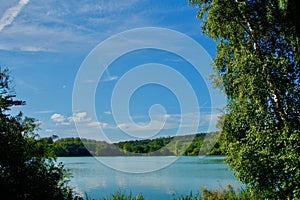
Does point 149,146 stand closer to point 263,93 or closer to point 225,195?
point 225,195

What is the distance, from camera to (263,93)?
905 centimetres

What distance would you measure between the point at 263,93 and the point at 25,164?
262 inches

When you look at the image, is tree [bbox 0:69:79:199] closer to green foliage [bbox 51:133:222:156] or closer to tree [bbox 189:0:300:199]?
tree [bbox 189:0:300:199]

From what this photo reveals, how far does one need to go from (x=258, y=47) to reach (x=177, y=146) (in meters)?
27.3

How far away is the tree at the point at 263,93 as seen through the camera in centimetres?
856

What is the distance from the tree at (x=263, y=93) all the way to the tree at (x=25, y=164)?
197 inches

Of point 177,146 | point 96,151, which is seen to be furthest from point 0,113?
point 177,146

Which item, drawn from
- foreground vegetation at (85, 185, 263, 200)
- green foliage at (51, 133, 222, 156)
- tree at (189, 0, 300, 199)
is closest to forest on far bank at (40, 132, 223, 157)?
green foliage at (51, 133, 222, 156)

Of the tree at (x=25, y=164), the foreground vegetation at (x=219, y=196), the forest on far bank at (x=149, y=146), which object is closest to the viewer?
the tree at (x=25, y=164)

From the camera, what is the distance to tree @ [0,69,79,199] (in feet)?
25.5

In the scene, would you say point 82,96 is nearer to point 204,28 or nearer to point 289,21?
point 204,28

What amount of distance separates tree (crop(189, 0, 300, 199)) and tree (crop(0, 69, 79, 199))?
197 inches

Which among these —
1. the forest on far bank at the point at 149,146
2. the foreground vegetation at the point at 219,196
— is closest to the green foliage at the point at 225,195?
the foreground vegetation at the point at 219,196

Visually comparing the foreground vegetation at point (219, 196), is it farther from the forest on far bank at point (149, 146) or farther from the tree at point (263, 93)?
the forest on far bank at point (149, 146)
